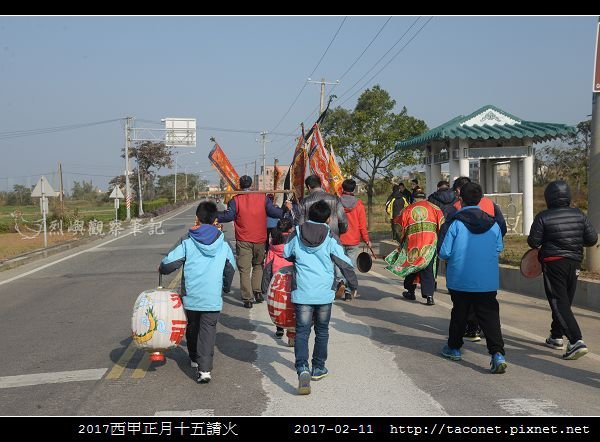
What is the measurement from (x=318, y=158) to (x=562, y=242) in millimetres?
4172

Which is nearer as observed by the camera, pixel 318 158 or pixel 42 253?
pixel 318 158

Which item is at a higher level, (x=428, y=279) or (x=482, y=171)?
(x=482, y=171)

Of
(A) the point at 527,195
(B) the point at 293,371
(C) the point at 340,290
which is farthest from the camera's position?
(A) the point at 527,195

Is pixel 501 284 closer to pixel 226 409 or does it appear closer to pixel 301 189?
pixel 301 189

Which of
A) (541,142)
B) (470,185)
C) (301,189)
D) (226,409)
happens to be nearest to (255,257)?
(301,189)

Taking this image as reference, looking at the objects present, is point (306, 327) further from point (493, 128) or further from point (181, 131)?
point (181, 131)

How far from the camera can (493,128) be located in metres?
18.3

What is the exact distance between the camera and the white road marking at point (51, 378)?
6148mm

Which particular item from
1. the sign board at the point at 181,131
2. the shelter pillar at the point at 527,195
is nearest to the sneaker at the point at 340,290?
the shelter pillar at the point at 527,195

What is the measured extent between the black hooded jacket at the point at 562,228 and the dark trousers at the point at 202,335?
3.36 m

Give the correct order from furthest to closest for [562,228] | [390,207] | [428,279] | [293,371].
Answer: [390,207] → [428,279] → [562,228] → [293,371]

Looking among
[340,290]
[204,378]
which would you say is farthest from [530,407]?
[340,290]

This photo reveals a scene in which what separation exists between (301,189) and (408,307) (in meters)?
2.43

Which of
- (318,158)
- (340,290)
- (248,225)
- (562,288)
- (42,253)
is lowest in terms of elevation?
(42,253)
